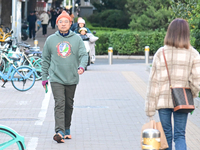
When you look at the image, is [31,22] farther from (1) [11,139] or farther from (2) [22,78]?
(1) [11,139]

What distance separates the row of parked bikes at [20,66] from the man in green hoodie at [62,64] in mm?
5592

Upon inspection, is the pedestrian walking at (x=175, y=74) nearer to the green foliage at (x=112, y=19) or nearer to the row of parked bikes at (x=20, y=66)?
the row of parked bikes at (x=20, y=66)

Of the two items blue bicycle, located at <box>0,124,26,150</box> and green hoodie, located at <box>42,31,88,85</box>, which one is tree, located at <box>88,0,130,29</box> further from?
blue bicycle, located at <box>0,124,26,150</box>

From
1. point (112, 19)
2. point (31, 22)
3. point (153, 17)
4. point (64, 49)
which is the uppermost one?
point (153, 17)

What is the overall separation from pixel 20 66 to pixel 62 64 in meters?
5.90

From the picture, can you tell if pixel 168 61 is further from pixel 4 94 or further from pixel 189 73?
pixel 4 94

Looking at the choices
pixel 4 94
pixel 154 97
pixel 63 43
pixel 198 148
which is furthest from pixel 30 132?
pixel 4 94

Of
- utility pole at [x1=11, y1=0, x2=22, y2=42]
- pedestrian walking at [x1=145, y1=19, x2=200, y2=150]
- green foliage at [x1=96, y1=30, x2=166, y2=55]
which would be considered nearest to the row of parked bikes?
utility pole at [x1=11, y1=0, x2=22, y2=42]

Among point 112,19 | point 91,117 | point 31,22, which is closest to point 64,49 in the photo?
point 91,117

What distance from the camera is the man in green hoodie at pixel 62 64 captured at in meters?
6.46

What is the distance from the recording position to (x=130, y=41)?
26.3 meters

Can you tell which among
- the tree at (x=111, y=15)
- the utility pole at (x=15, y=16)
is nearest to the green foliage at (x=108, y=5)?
the tree at (x=111, y=15)

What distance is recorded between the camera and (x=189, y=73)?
15.6 ft

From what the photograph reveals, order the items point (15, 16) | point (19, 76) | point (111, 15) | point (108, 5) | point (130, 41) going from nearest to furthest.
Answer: point (19, 76)
point (15, 16)
point (130, 41)
point (111, 15)
point (108, 5)
